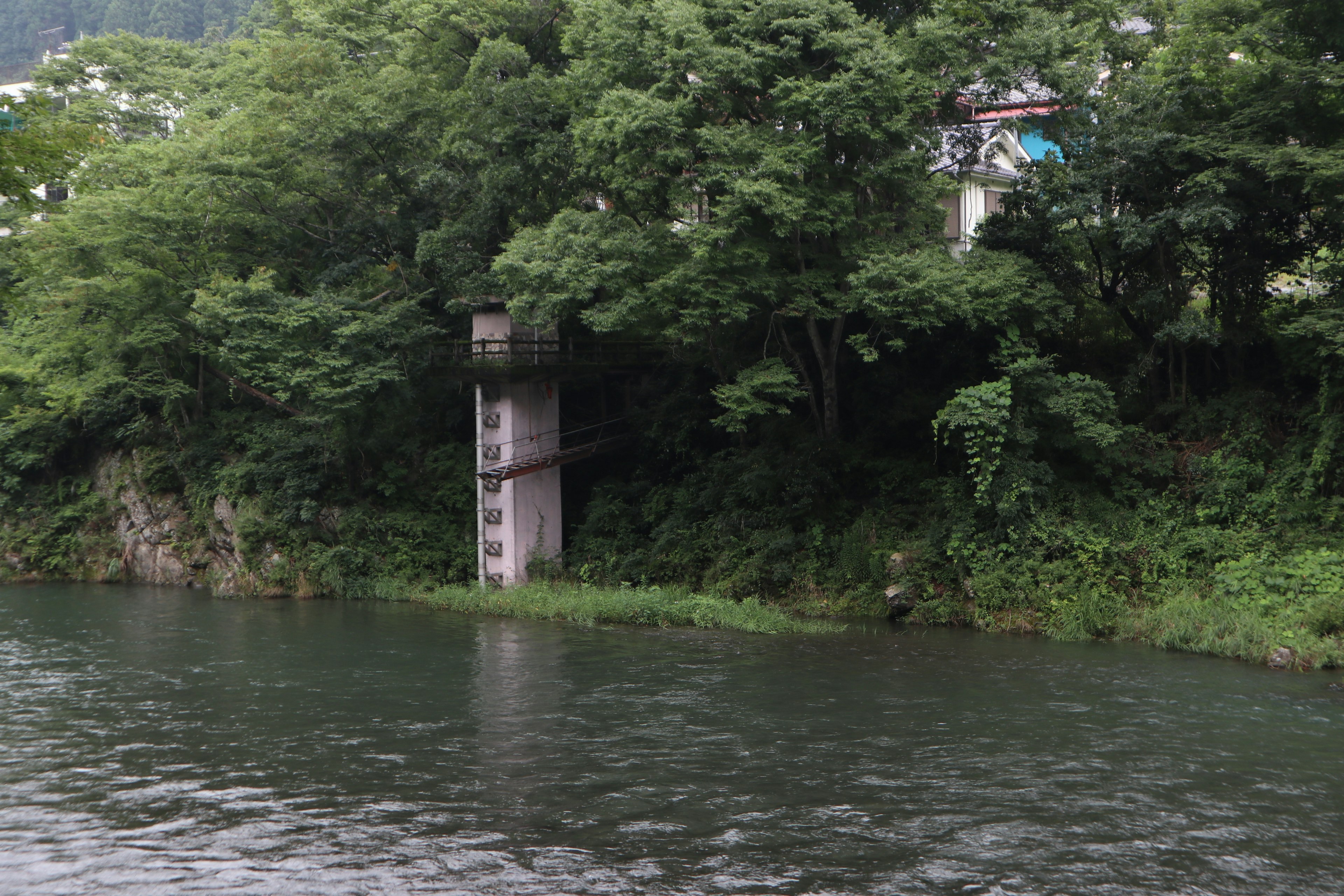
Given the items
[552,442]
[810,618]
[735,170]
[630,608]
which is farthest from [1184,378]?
[552,442]

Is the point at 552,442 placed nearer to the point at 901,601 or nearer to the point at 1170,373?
the point at 901,601

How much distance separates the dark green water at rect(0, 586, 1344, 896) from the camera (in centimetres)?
1048

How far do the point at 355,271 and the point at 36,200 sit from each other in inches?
667

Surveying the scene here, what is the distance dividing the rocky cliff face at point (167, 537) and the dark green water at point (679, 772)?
43.5 ft

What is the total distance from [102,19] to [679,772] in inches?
4166

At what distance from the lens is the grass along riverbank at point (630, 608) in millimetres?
24328

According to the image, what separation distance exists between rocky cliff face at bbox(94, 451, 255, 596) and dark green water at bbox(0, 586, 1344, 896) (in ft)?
43.5

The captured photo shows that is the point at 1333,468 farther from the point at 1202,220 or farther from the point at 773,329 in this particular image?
the point at 773,329

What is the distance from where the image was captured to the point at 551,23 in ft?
104

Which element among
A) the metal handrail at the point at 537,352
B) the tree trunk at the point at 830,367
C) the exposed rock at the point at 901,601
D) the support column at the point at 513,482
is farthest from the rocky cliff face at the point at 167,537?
the exposed rock at the point at 901,601

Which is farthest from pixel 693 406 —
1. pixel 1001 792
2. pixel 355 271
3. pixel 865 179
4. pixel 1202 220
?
pixel 1001 792

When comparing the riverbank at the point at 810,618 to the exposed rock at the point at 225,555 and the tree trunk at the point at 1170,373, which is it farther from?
the exposed rock at the point at 225,555

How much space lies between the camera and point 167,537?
37844mm

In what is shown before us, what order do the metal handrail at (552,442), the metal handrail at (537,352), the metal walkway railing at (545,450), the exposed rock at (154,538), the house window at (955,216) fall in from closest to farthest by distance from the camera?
the metal walkway railing at (545,450)
the metal handrail at (537,352)
the metal handrail at (552,442)
the house window at (955,216)
the exposed rock at (154,538)
